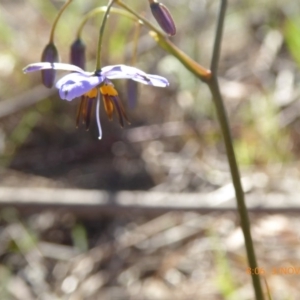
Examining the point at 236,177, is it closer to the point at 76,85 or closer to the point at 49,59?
the point at 76,85

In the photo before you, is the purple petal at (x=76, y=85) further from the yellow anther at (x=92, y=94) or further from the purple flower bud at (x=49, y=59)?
the purple flower bud at (x=49, y=59)

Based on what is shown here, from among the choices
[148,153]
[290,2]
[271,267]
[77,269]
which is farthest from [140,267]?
[290,2]

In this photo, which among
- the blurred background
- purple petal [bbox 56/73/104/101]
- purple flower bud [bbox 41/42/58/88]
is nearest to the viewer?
purple petal [bbox 56/73/104/101]

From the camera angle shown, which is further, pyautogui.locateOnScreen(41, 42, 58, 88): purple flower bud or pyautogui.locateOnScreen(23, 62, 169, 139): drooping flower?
pyautogui.locateOnScreen(41, 42, 58, 88): purple flower bud

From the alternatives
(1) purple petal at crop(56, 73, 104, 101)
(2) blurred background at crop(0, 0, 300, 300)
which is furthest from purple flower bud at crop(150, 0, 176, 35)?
(2) blurred background at crop(0, 0, 300, 300)

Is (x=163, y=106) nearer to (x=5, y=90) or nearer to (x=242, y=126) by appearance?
(x=242, y=126)

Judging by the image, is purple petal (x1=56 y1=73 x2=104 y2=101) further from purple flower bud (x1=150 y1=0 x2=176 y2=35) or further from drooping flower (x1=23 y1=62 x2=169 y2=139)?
purple flower bud (x1=150 y1=0 x2=176 y2=35)

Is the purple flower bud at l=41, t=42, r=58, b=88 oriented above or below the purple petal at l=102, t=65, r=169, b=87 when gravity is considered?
above
